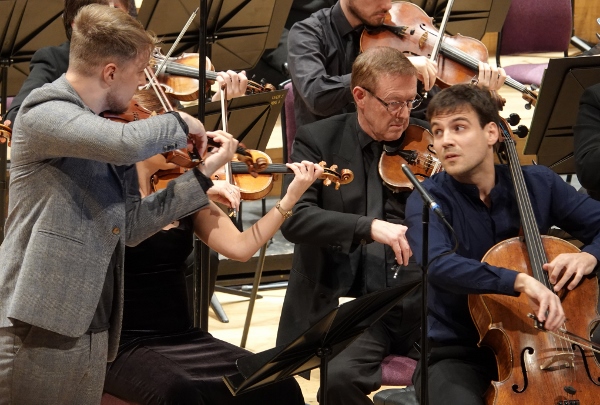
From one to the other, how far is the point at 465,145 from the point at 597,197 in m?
0.89

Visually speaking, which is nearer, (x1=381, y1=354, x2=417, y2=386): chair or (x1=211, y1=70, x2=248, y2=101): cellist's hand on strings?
(x1=381, y1=354, x2=417, y2=386): chair

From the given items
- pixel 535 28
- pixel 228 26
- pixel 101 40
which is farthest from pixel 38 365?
pixel 535 28

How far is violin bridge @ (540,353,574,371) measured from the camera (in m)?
2.48

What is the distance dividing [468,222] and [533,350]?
0.46m

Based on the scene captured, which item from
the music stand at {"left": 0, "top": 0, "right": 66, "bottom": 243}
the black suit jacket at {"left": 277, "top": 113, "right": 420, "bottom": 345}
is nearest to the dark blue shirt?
the black suit jacket at {"left": 277, "top": 113, "right": 420, "bottom": 345}

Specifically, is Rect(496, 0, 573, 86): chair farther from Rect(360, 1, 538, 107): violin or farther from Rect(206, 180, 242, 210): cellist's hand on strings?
Rect(206, 180, 242, 210): cellist's hand on strings

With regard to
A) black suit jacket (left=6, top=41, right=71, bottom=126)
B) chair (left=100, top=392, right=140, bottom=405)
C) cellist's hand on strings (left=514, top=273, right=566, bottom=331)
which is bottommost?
chair (left=100, top=392, right=140, bottom=405)

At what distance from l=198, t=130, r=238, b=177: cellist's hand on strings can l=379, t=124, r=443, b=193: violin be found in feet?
3.02

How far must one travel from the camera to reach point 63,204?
2.08m

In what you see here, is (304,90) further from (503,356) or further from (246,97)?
(503,356)

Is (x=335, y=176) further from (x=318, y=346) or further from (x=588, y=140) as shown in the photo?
(x=588, y=140)

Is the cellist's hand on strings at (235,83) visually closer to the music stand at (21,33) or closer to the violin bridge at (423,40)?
the violin bridge at (423,40)

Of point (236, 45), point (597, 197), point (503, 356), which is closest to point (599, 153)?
point (597, 197)

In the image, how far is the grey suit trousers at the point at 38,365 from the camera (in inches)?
82.6
